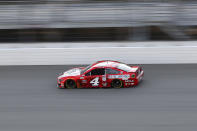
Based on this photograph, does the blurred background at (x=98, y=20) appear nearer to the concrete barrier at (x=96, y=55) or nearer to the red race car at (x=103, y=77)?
the concrete barrier at (x=96, y=55)

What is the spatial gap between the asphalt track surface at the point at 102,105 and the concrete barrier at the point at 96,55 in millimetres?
1011

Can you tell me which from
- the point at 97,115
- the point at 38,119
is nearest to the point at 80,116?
the point at 97,115

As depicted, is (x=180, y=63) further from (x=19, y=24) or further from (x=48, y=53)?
(x=19, y=24)

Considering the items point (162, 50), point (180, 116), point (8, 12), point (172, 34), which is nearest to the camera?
point (180, 116)

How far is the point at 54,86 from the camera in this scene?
11953 millimetres

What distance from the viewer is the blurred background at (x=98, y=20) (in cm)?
1609

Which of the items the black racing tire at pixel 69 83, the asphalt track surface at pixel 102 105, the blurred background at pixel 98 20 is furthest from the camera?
the blurred background at pixel 98 20

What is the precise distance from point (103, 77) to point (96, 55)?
3.28 meters

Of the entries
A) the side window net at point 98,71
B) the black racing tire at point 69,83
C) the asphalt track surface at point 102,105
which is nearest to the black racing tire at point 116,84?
the asphalt track surface at point 102,105

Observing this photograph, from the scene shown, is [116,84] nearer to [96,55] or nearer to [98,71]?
[98,71]

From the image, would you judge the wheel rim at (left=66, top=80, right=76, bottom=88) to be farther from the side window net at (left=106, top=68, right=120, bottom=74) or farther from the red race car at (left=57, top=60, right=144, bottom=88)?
the side window net at (left=106, top=68, right=120, bottom=74)

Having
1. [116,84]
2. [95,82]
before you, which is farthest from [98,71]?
[116,84]

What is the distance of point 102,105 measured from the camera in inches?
383

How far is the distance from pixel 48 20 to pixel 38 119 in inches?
343
